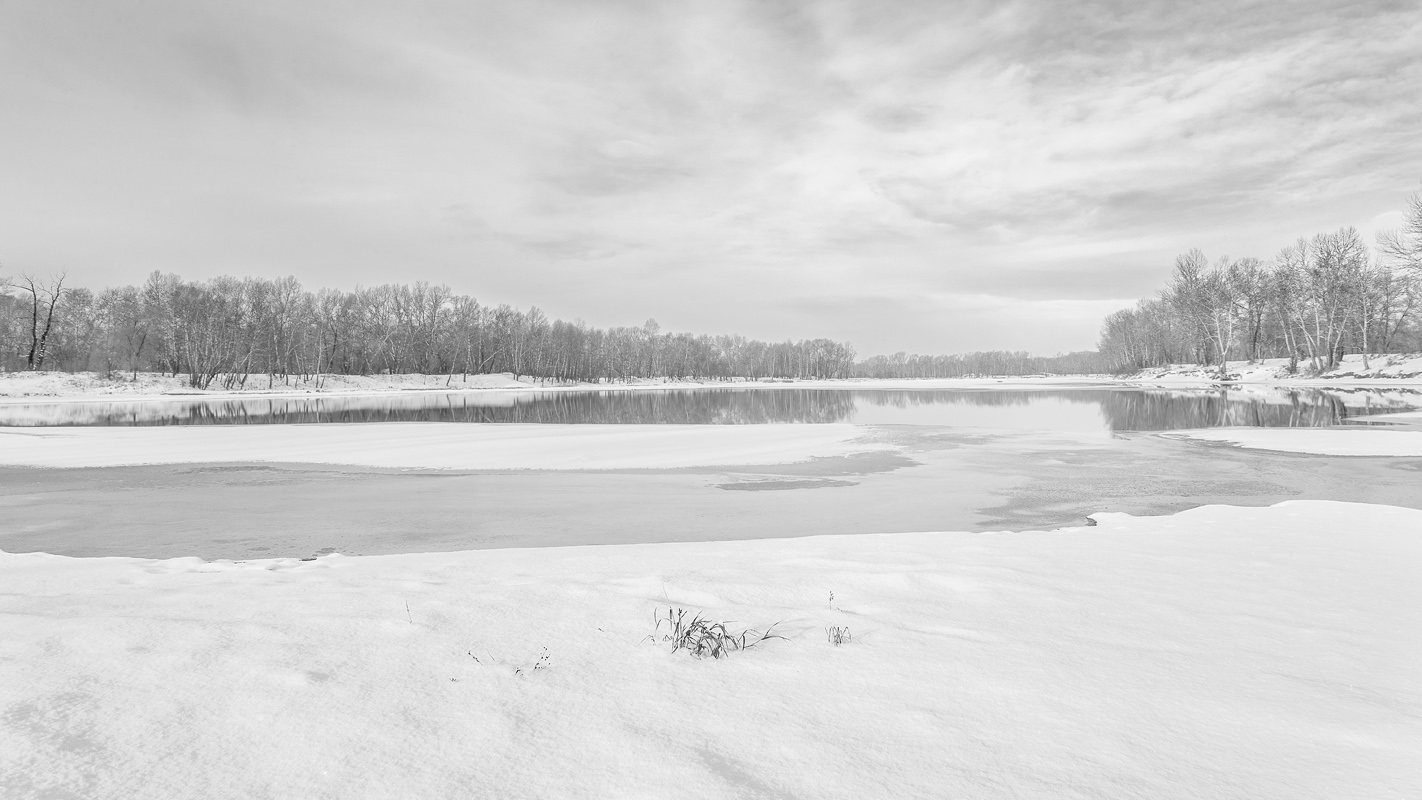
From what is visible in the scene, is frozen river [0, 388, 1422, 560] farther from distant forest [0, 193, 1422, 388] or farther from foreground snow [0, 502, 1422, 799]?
distant forest [0, 193, 1422, 388]

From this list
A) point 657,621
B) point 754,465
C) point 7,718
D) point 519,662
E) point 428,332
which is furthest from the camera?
point 428,332

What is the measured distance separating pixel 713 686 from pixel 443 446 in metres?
15.8

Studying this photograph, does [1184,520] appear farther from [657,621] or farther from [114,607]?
[114,607]

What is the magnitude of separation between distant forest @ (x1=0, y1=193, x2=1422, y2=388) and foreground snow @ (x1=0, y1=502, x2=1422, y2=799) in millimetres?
47466

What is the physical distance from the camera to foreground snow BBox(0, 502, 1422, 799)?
2.04 metres

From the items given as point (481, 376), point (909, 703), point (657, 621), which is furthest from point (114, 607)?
point (481, 376)

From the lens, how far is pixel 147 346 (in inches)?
2763

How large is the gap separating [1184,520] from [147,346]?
91.0 metres

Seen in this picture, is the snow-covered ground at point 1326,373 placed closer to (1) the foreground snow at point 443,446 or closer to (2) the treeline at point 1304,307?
(2) the treeline at point 1304,307

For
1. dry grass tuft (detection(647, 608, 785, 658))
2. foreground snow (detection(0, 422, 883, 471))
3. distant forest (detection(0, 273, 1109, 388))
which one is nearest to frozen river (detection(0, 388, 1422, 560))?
foreground snow (detection(0, 422, 883, 471))

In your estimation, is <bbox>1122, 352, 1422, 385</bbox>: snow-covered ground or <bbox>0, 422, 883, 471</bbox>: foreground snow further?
<bbox>1122, 352, 1422, 385</bbox>: snow-covered ground

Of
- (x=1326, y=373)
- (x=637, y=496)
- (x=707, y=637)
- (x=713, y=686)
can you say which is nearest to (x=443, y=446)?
(x=637, y=496)

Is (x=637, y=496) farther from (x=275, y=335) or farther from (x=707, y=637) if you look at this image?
(x=275, y=335)

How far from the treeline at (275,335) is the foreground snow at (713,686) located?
233ft
